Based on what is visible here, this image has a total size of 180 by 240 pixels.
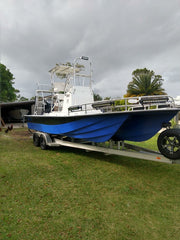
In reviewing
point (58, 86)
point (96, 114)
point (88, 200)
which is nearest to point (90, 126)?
point (96, 114)

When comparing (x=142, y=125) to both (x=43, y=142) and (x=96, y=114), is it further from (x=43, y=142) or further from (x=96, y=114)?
(x=43, y=142)

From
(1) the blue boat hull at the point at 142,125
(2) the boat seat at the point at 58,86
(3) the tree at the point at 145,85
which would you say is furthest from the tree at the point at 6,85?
(1) the blue boat hull at the point at 142,125

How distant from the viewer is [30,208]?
8.71ft

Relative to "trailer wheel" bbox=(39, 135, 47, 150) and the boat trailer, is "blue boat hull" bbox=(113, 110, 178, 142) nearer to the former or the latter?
the boat trailer

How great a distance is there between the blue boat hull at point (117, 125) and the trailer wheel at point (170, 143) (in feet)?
1.53

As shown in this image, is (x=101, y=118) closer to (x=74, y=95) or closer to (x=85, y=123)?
(x=85, y=123)

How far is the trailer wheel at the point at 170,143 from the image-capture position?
126 inches

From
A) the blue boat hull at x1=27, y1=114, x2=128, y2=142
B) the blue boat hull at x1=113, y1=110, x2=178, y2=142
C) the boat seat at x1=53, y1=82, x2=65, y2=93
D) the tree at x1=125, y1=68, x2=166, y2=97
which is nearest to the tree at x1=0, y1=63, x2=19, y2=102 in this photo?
the tree at x1=125, y1=68, x2=166, y2=97

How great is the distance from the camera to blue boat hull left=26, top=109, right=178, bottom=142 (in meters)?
3.84

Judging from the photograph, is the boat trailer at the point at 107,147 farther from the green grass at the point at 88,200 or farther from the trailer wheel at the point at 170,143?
the green grass at the point at 88,200

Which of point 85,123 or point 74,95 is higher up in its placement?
point 74,95

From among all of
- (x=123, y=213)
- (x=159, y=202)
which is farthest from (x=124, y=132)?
(x=123, y=213)

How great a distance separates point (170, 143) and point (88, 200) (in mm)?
1984

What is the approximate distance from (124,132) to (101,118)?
2.85 ft
